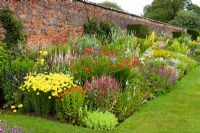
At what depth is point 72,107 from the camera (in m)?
7.09

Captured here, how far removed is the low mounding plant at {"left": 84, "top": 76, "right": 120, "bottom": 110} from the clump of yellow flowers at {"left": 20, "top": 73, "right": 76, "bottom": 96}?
0.40 meters

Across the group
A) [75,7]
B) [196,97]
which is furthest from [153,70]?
[75,7]

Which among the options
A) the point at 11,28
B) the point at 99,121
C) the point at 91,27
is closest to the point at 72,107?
the point at 99,121

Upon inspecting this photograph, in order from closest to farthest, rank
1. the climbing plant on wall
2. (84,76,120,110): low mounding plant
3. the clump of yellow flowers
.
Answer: the clump of yellow flowers
(84,76,120,110): low mounding plant
the climbing plant on wall

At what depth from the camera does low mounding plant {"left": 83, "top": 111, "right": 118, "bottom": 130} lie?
6824mm

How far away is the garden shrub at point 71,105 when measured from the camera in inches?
277

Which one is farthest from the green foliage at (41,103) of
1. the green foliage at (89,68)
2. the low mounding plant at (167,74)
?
the low mounding plant at (167,74)

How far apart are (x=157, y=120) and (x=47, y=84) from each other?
6.70 feet

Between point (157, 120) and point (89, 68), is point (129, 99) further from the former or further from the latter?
point (89, 68)

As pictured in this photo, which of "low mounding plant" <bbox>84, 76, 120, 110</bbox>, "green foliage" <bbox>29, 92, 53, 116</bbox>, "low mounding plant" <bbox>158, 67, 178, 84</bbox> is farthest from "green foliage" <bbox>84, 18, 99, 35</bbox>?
"green foliage" <bbox>29, 92, 53, 116</bbox>

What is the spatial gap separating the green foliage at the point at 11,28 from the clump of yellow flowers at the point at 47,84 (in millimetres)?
3440

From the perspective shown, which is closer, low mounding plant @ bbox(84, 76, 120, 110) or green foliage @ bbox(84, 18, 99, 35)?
low mounding plant @ bbox(84, 76, 120, 110)

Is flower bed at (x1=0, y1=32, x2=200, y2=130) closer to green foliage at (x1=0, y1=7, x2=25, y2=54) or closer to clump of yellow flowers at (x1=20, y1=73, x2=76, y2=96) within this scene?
clump of yellow flowers at (x1=20, y1=73, x2=76, y2=96)

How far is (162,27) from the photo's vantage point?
31.5 m
